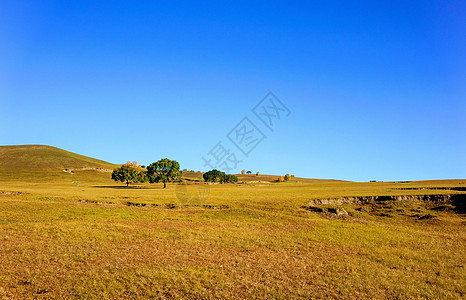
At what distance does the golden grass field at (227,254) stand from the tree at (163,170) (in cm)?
6113

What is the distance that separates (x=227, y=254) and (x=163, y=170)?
83.1 metres

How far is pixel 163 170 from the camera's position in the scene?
98.6m

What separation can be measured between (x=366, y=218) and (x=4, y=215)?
36898 mm

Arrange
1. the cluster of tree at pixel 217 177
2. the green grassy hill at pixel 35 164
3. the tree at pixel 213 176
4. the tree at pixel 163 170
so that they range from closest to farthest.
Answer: the tree at pixel 163 170
the green grassy hill at pixel 35 164
the tree at pixel 213 176
the cluster of tree at pixel 217 177

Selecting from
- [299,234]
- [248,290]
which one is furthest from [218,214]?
[248,290]

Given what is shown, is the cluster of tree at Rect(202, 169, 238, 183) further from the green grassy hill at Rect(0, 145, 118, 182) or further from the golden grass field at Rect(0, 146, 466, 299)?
the golden grass field at Rect(0, 146, 466, 299)

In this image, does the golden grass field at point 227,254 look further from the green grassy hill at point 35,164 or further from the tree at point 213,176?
the tree at point 213,176

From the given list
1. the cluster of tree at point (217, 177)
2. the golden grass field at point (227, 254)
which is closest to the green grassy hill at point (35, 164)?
the cluster of tree at point (217, 177)

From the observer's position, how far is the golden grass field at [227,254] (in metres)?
13.1

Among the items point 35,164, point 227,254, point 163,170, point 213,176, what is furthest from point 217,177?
point 227,254

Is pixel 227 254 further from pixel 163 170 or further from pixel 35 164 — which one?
pixel 35 164

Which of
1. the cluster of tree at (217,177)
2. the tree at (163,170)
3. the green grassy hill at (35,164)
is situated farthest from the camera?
the cluster of tree at (217,177)

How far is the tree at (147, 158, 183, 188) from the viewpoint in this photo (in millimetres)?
97312

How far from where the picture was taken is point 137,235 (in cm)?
2273
